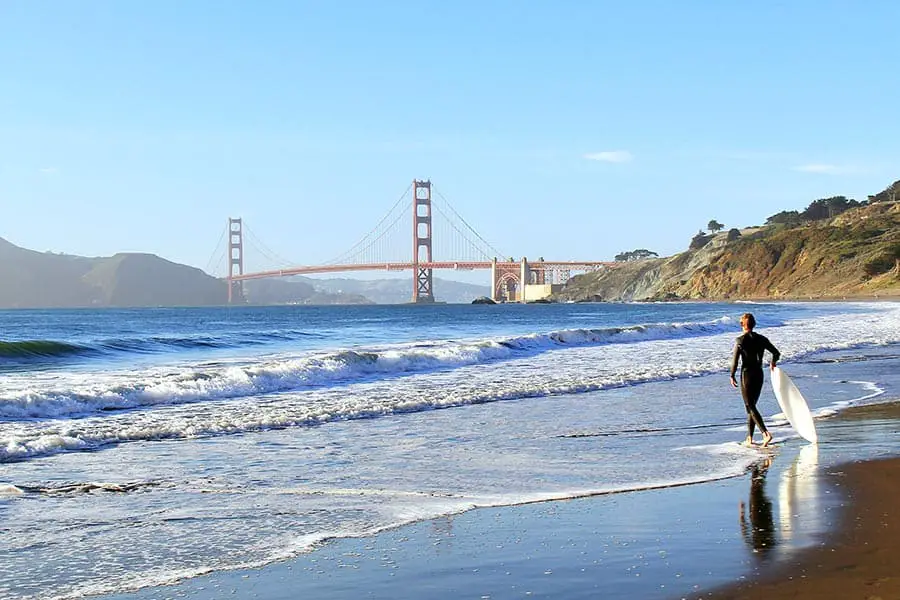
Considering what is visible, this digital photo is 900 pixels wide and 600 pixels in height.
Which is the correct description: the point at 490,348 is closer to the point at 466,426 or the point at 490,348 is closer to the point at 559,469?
the point at 466,426

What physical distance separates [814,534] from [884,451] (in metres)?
3.04

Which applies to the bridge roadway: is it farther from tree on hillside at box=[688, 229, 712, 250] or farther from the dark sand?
the dark sand

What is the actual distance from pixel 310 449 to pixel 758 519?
4.11 meters

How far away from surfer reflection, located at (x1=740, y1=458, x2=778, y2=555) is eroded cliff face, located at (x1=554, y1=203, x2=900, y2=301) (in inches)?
2980

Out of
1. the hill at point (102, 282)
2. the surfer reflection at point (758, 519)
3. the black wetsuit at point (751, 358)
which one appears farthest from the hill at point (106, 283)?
the surfer reflection at point (758, 519)

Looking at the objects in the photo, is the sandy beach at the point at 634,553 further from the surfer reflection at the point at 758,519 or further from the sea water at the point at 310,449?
the sea water at the point at 310,449

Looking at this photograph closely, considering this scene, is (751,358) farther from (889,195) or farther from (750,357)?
(889,195)

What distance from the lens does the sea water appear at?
16.6 ft

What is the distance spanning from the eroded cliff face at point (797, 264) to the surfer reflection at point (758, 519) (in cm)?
7569

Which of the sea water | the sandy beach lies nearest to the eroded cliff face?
the sea water

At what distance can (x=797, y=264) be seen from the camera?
96.4m

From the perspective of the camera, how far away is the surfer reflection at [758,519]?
4707 mm

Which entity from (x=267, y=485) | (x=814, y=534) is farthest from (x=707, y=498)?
(x=267, y=485)

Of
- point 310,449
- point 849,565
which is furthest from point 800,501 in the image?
point 310,449
